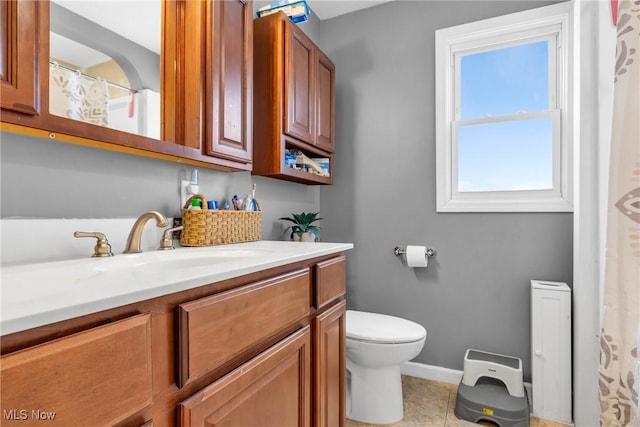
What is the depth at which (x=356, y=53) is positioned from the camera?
228cm

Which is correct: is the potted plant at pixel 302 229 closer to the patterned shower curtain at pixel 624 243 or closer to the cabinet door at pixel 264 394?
the cabinet door at pixel 264 394

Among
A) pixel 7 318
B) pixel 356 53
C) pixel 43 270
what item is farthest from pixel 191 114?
pixel 356 53

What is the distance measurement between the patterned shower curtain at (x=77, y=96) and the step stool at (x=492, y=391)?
6.55 feet

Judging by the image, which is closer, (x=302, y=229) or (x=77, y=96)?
(x=77, y=96)

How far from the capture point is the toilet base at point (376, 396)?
1.59 m

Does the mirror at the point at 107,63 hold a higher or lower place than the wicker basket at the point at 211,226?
higher

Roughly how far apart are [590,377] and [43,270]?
79.9 inches

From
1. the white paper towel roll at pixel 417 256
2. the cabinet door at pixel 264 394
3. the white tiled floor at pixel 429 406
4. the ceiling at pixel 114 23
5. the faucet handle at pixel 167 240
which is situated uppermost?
the ceiling at pixel 114 23

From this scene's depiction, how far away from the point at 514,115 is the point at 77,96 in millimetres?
2127

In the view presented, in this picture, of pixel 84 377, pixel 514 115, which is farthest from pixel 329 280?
pixel 514 115

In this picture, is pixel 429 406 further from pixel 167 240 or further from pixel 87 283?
pixel 87 283

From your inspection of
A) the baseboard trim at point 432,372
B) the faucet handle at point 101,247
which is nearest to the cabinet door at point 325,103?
the faucet handle at point 101,247

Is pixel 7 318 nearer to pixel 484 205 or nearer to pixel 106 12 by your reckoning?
pixel 106 12

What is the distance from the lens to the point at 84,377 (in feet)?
1.46
